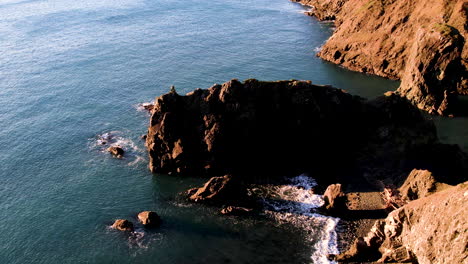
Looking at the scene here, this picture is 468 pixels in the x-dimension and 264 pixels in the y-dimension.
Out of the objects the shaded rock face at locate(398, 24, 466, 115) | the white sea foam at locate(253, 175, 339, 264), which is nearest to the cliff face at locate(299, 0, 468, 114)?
the shaded rock face at locate(398, 24, 466, 115)

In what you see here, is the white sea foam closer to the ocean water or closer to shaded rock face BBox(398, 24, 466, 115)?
the ocean water

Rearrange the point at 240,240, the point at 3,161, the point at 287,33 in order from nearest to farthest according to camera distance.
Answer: the point at 240,240 → the point at 3,161 → the point at 287,33

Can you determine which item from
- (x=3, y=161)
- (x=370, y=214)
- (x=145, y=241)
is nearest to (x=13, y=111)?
(x=3, y=161)

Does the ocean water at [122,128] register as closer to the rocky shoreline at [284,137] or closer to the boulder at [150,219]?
the boulder at [150,219]

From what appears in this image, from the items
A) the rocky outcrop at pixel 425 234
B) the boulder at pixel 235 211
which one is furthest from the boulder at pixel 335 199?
the boulder at pixel 235 211

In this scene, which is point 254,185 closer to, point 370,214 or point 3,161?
point 370,214
